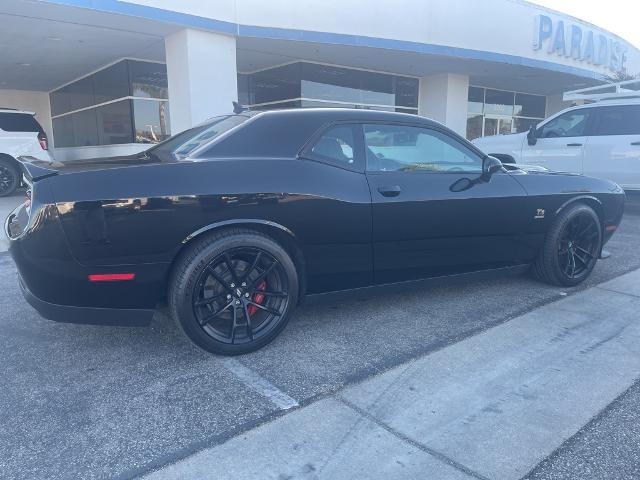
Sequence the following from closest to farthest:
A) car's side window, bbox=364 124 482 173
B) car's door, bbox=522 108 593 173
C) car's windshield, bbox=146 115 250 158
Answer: car's windshield, bbox=146 115 250 158
car's side window, bbox=364 124 482 173
car's door, bbox=522 108 593 173

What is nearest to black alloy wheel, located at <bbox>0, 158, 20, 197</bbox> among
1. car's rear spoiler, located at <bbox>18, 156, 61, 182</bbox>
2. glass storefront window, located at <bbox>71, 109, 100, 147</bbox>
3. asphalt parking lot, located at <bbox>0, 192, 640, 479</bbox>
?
glass storefront window, located at <bbox>71, 109, 100, 147</bbox>

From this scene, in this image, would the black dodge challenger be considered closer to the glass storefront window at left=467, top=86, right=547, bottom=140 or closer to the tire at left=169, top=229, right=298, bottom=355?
the tire at left=169, top=229, right=298, bottom=355

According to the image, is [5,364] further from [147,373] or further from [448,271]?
[448,271]

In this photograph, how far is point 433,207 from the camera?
11.7ft

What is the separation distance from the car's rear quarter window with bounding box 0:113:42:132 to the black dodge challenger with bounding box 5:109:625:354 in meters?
8.71

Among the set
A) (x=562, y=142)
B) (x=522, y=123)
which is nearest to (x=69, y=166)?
(x=562, y=142)

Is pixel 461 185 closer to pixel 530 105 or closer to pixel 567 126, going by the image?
pixel 567 126

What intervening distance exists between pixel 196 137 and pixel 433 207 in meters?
1.80

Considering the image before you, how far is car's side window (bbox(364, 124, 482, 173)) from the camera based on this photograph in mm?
3502

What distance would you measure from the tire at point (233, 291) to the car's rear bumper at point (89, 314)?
206mm

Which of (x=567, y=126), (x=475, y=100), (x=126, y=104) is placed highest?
(x=475, y=100)

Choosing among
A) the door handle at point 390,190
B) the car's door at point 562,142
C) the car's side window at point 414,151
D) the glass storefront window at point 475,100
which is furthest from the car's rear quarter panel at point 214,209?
the glass storefront window at point 475,100

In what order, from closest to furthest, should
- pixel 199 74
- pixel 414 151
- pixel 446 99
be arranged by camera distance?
pixel 414 151
pixel 199 74
pixel 446 99

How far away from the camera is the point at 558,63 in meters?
14.4
